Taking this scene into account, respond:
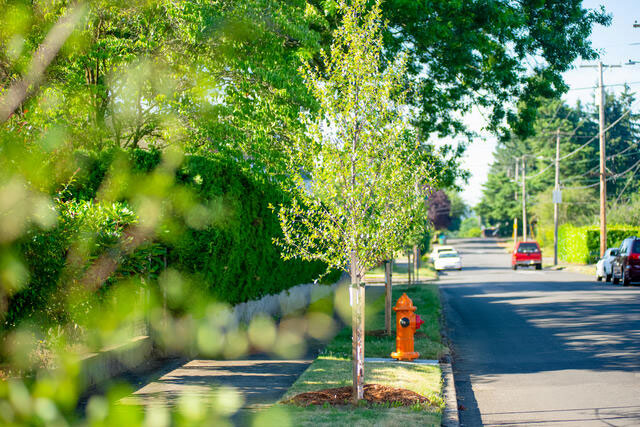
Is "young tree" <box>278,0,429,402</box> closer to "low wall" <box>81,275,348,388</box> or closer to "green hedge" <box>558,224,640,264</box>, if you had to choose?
"low wall" <box>81,275,348,388</box>

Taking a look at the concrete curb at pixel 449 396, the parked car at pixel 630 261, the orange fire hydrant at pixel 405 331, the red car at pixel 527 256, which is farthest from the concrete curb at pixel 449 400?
the red car at pixel 527 256

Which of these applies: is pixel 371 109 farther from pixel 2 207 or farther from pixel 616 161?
pixel 616 161

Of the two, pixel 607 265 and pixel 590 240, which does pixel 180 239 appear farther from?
pixel 590 240

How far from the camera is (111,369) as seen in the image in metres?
9.26

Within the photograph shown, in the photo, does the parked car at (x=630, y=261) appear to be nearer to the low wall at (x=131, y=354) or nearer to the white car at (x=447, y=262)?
the low wall at (x=131, y=354)

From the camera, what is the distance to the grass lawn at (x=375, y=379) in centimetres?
711

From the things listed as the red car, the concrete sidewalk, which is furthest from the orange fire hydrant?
the red car

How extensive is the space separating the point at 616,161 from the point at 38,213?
88.8 metres

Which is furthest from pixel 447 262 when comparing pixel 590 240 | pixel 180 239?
pixel 180 239

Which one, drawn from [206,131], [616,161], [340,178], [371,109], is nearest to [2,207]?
[340,178]

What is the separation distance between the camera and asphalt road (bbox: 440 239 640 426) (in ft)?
26.1

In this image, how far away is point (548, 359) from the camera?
11.6m

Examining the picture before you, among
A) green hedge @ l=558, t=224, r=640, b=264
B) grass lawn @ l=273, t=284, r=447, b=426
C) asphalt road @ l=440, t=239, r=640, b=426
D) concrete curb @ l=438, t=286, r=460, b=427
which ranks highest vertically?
green hedge @ l=558, t=224, r=640, b=264

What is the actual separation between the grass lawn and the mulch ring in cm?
17
